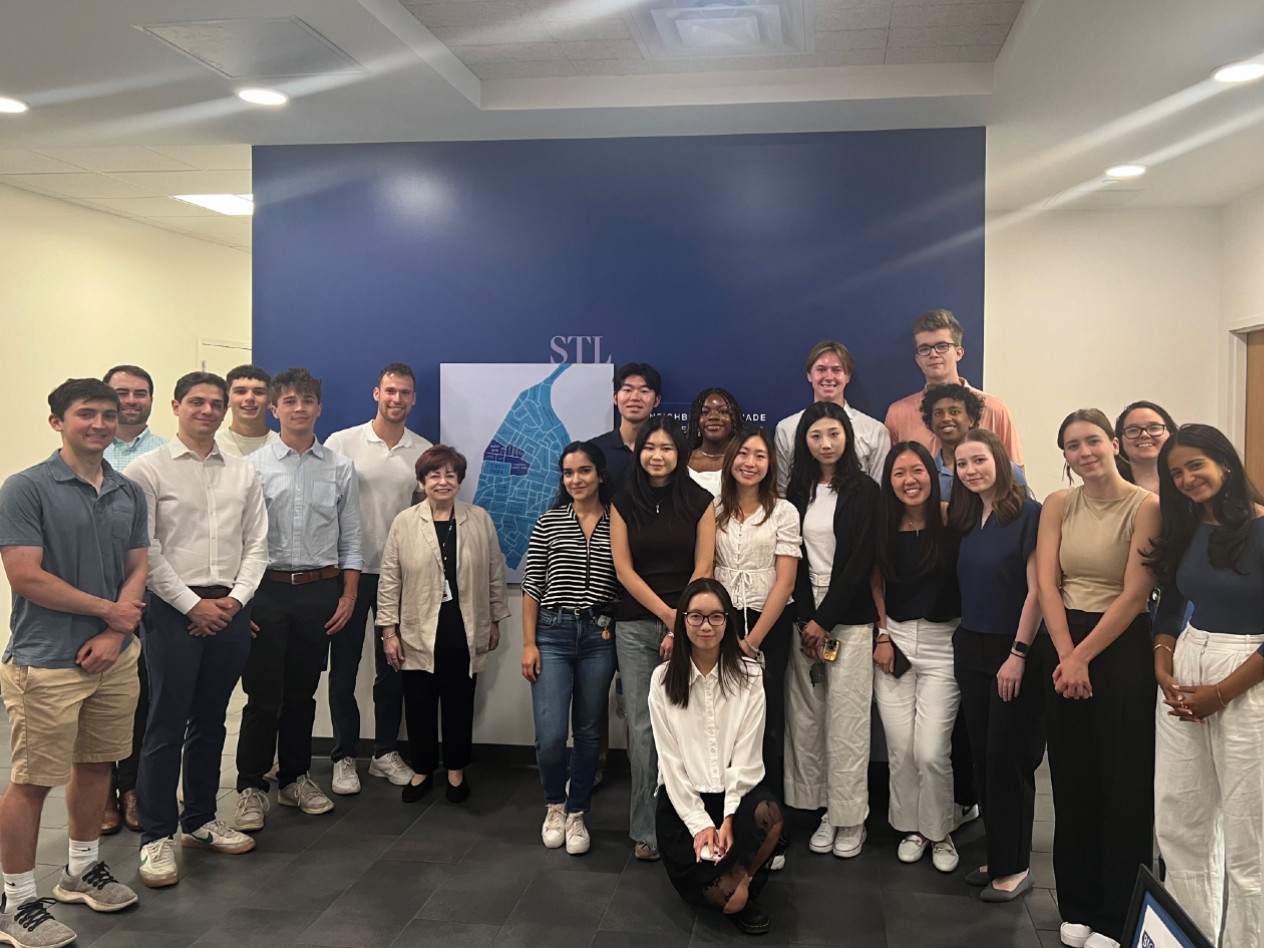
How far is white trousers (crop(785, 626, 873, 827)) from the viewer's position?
12.2ft

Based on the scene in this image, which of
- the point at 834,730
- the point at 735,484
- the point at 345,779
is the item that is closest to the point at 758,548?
the point at 735,484

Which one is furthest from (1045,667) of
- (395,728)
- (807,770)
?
(395,728)

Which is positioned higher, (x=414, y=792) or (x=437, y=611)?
(x=437, y=611)

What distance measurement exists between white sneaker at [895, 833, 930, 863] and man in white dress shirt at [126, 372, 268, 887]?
99.2 inches

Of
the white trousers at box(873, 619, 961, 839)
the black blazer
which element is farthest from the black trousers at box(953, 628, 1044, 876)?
the black blazer

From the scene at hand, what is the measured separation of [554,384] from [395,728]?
175 centimetres

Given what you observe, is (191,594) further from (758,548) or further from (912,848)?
(912,848)

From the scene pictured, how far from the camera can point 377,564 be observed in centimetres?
448

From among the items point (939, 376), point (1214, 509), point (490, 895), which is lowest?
point (490, 895)

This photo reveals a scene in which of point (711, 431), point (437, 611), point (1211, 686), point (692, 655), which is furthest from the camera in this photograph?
point (437, 611)

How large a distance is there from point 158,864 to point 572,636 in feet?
5.29

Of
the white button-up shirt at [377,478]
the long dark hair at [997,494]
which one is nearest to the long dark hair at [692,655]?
the long dark hair at [997,494]

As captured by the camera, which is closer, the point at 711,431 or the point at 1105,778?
the point at 1105,778

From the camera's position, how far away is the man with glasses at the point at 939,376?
13.7 feet
